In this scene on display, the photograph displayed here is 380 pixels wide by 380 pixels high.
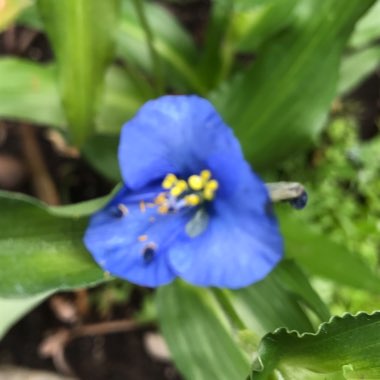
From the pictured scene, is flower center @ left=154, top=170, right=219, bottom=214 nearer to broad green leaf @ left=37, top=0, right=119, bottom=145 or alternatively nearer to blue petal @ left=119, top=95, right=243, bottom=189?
blue petal @ left=119, top=95, right=243, bottom=189

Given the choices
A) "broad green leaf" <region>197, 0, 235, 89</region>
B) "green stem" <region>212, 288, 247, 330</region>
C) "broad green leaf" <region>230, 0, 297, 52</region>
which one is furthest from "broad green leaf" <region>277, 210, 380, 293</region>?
"broad green leaf" <region>197, 0, 235, 89</region>

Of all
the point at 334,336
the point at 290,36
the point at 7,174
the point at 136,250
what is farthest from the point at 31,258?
the point at 7,174

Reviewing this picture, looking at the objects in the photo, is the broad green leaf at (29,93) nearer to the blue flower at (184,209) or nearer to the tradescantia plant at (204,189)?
the tradescantia plant at (204,189)

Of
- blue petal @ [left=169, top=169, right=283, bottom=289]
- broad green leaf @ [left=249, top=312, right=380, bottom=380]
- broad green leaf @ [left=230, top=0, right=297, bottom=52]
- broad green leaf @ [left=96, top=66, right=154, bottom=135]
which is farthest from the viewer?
broad green leaf @ [left=96, top=66, right=154, bottom=135]

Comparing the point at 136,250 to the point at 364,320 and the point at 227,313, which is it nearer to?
the point at 227,313

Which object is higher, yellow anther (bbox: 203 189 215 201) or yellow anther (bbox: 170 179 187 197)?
yellow anther (bbox: 203 189 215 201)

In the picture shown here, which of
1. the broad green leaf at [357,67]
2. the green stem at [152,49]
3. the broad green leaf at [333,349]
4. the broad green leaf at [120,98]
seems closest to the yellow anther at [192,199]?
the broad green leaf at [333,349]
